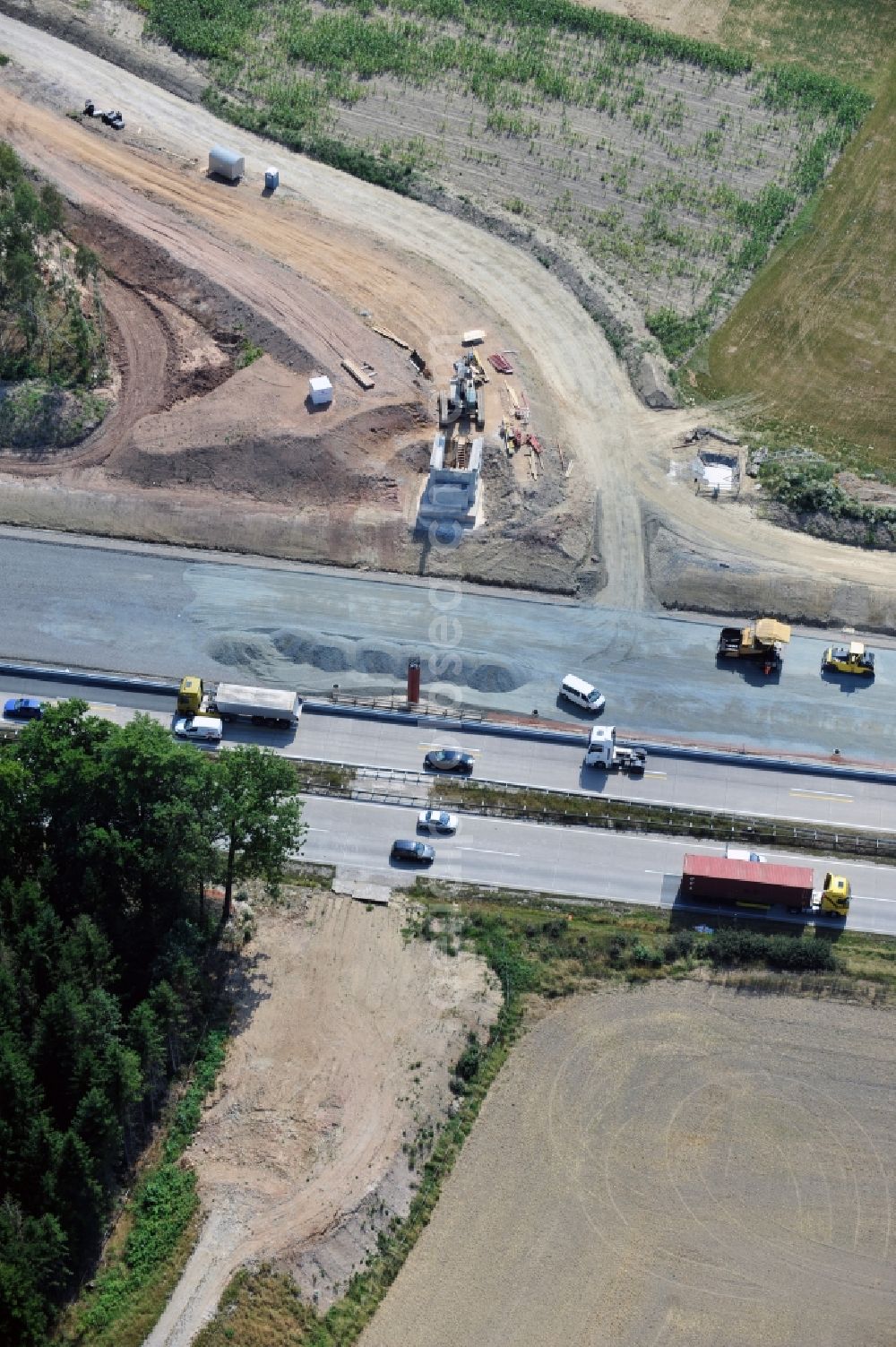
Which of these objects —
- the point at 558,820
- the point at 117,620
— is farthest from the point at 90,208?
the point at 558,820

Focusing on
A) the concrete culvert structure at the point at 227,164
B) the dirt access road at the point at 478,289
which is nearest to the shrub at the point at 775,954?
the dirt access road at the point at 478,289

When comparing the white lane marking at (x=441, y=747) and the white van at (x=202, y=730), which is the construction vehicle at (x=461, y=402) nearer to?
the white lane marking at (x=441, y=747)

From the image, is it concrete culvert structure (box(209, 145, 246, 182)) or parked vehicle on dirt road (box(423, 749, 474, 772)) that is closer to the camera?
parked vehicle on dirt road (box(423, 749, 474, 772))

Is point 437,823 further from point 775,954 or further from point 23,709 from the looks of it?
point 23,709

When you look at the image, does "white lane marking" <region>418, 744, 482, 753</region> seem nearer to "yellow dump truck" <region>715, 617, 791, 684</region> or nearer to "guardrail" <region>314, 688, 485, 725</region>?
"guardrail" <region>314, 688, 485, 725</region>

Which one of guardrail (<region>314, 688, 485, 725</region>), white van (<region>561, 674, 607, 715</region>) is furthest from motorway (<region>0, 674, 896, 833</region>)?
white van (<region>561, 674, 607, 715</region>)

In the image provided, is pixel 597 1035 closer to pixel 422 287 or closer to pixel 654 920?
pixel 654 920
